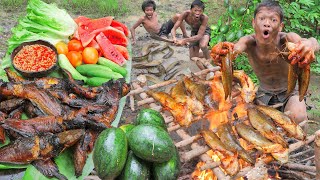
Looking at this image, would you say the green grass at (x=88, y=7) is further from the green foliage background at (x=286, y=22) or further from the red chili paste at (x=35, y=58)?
the red chili paste at (x=35, y=58)

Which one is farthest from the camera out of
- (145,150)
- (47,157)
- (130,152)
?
(47,157)

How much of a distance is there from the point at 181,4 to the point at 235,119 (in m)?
8.11

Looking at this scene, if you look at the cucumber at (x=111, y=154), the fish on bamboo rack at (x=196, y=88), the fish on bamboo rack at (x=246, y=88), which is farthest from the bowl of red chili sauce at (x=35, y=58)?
the fish on bamboo rack at (x=246, y=88)

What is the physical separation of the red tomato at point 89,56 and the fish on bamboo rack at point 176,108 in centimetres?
131

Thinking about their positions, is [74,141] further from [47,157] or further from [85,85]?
[85,85]

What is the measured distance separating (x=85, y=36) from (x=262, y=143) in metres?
3.41

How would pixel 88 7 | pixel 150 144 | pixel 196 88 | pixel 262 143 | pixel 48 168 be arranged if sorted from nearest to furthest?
pixel 150 144 < pixel 48 168 < pixel 262 143 < pixel 196 88 < pixel 88 7

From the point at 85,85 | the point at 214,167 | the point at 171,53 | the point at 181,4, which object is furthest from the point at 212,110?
the point at 181,4

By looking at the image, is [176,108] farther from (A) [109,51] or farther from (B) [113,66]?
(A) [109,51]

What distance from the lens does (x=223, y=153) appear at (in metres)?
3.58

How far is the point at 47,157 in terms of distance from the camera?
352 cm

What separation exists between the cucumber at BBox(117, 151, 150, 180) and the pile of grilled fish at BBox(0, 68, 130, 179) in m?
0.66

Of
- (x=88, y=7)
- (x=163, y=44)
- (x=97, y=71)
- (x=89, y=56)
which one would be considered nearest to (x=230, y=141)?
(x=97, y=71)

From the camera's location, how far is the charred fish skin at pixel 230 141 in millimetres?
3531
